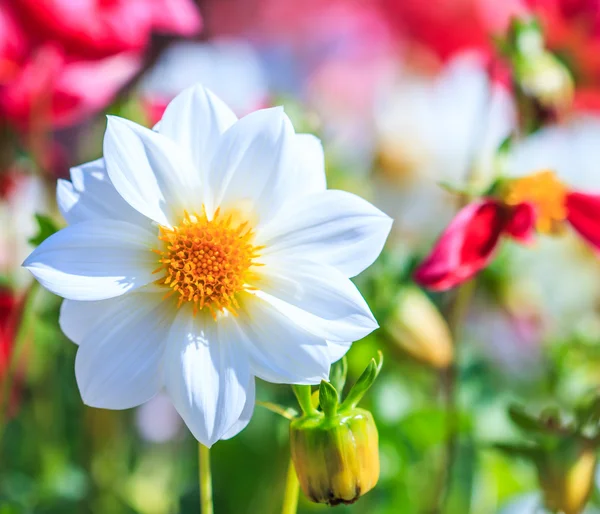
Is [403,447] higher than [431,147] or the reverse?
the reverse

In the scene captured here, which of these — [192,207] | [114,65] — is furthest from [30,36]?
[192,207]

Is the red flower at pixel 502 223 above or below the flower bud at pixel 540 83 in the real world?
below

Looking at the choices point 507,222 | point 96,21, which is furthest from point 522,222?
point 96,21

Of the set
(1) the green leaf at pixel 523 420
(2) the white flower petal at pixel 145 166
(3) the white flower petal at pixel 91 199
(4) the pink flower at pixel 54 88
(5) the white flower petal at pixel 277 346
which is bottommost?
(1) the green leaf at pixel 523 420

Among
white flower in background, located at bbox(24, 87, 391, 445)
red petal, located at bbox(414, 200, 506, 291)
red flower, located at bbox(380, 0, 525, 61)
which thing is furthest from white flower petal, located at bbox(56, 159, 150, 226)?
red flower, located at bbox(380, 0, 525, 61)

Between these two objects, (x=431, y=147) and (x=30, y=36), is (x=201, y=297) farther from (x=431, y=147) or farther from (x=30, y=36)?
(x=431, y=147)

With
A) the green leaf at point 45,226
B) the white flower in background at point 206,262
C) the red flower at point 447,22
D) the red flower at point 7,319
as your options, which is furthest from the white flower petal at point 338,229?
the red flower at point 447,22

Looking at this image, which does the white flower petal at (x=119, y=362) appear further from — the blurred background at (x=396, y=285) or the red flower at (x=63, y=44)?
the red flower at (x=63, y=44)
